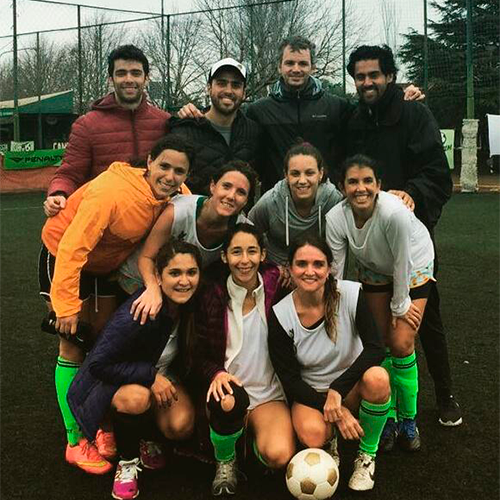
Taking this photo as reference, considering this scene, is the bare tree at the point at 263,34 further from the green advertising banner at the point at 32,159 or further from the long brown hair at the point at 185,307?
the long brown hair at the point at 185,307

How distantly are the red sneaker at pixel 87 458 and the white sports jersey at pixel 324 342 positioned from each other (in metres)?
1.12

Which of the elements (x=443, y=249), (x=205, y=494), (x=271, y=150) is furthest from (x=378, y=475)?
(x=443, y=249)

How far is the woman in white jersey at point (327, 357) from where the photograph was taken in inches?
119

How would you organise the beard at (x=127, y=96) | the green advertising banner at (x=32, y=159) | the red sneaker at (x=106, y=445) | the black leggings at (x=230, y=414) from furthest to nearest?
the green advertising banner at (x=32, y=159)
the beard at (x=127, y=96)
the red sneaker at (x=106, y=445)
the black leggings at (x=230, y=414)

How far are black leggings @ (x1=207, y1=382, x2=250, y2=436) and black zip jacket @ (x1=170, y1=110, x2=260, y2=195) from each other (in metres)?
1.48

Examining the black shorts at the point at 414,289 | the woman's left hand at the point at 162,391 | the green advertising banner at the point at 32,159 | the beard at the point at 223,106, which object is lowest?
the woman's left hand at the point at 162,391

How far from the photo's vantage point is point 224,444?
3.02 meters

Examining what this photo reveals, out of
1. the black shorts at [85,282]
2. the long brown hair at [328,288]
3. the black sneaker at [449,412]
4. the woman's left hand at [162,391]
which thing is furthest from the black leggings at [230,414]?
the black sneaker at [449,412]

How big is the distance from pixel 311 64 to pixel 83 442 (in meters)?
2.71

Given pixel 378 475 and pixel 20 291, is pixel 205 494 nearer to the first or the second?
pixel 378 475

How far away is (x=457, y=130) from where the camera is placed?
22219mm

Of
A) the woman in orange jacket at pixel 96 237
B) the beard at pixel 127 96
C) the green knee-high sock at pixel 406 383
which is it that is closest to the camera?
the woman in orange jacket at pixel 96 237

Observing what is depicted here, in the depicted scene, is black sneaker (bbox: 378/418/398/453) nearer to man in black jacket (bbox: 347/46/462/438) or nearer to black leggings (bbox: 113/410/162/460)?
man in black jacket (bbox: 347/46/462/438)

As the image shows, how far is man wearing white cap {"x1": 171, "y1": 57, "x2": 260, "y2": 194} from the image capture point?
395 centimetres
